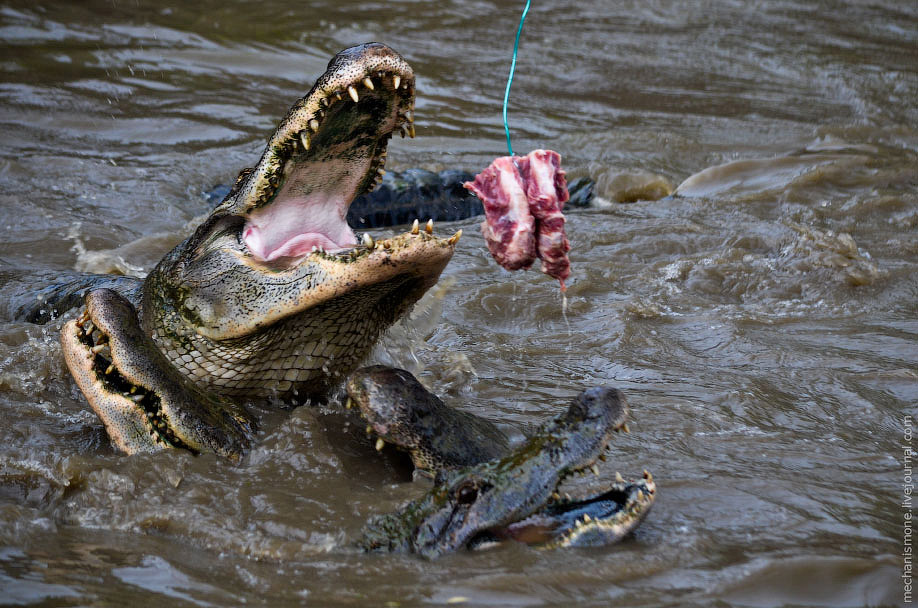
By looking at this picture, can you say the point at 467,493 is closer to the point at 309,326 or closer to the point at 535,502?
the point at 535,502

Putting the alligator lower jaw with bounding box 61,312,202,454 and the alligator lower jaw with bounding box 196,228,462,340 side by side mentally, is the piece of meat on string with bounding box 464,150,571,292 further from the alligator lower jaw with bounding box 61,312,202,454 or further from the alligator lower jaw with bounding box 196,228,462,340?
the alligator lower jaw with bounding box 61,312,202,454

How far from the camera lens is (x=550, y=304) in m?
5.17

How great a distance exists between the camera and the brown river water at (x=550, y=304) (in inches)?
106

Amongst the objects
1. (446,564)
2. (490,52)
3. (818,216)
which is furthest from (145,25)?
(446,564)

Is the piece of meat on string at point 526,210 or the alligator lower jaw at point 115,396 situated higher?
the piece of meat on string at point 526,210

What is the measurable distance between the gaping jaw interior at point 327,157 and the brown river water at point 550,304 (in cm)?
60

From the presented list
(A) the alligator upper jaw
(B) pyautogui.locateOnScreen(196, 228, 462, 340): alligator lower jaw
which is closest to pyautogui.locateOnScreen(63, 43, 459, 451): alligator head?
(B) pyautogui.locateOnScreen(196, 228, 462, 340): alligator lower jaw

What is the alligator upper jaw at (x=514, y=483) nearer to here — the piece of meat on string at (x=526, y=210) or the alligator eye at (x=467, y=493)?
the alligator eye at (x=467, y=493)

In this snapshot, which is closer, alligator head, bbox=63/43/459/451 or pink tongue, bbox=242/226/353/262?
alligator head, bbox=63/43/459/451

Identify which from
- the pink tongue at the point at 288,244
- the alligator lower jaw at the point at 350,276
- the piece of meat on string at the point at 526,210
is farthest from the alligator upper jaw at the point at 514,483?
the pink tongue at the point at 288,244

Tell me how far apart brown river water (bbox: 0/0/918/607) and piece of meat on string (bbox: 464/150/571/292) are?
67 centimetres

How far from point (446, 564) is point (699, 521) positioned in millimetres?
789

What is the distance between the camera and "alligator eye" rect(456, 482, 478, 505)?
2691mm

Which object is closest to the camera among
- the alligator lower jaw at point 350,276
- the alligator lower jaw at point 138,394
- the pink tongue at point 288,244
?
the alligator lower jaw at point 350,276
